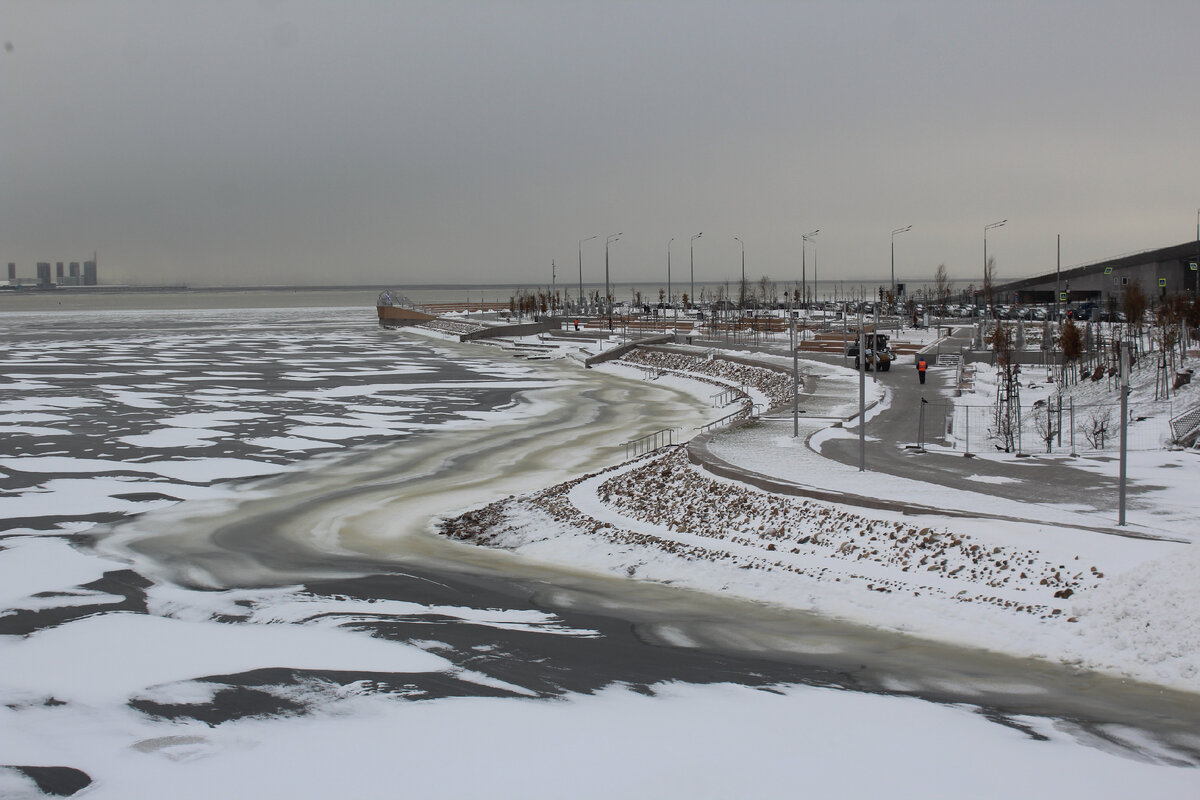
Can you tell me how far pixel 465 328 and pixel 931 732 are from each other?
4521 inches

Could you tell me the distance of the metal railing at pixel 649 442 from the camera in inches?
1388

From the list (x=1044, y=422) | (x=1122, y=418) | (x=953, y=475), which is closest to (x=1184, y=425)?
(x=1044, y=422)

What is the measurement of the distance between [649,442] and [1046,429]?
13.1 metres

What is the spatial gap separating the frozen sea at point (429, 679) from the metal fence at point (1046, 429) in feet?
40.9

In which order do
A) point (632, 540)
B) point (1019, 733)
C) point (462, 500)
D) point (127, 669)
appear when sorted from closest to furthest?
1. point (1019, 733)
2. point (127, 669)
3. point (632, 540)
4. point (462, 500)

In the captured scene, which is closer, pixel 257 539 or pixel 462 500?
pixel 257 539

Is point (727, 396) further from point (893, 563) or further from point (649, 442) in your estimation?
point (893, 563)

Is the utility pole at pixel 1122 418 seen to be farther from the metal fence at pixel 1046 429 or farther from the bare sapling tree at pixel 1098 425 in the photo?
the bare sapling tree at pixel 1098 425

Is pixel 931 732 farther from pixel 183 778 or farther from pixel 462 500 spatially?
pixel 462 500

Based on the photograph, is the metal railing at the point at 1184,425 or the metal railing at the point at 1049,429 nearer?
the metal railing at the point at 1184,425

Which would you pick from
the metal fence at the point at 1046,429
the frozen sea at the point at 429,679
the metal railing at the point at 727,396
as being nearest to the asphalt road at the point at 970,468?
the metal fence at the point at 1046,429

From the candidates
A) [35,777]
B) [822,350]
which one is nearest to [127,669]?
[35,777]

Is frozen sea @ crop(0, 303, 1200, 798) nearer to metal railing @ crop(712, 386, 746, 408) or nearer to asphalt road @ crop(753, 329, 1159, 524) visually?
asphalt road @ crop(753, 329, 1159, 524)

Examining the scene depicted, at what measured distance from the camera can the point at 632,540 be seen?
23.3 meters
